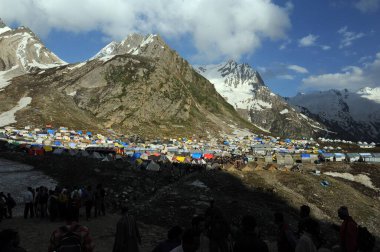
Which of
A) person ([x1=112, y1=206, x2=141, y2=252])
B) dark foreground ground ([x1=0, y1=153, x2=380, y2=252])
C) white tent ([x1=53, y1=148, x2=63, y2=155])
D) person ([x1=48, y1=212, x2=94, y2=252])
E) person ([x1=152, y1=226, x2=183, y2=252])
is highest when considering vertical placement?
white tent ([x1=53, y1=148, x2=63, y2=155])

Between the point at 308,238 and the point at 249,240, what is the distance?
1333mm

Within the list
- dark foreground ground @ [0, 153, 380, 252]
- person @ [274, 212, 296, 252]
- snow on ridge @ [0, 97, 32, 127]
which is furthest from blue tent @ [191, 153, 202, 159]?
person @ [274, 212, 296, 252]

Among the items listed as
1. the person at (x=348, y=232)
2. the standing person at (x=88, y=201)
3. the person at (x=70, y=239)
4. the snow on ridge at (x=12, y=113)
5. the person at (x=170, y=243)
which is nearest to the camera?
the person at (x=70, y=239)

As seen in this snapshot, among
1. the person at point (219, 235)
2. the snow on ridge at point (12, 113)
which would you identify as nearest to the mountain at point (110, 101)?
the snow on ridge at point (12, 113)

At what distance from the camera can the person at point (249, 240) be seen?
327 inches

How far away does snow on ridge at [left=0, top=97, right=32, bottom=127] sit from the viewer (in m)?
126

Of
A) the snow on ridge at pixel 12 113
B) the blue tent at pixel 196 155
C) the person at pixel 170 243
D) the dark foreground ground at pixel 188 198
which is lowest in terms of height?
the dark foreground ground at pixel 188 198

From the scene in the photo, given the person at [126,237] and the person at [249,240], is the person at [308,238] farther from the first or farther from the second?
the person at [126,237]

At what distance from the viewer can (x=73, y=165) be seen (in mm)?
49469

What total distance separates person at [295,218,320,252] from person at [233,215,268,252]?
2.66ft

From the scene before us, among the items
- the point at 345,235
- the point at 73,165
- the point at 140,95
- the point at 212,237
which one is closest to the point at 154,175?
the point at 73,165

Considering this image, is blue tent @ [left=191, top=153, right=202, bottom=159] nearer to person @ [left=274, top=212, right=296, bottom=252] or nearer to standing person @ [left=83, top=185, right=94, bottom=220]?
standing person @ [left=83, top=185, right=94, bottom=220]

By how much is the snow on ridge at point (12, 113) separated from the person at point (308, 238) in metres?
128

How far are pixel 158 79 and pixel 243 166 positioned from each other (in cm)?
13287
